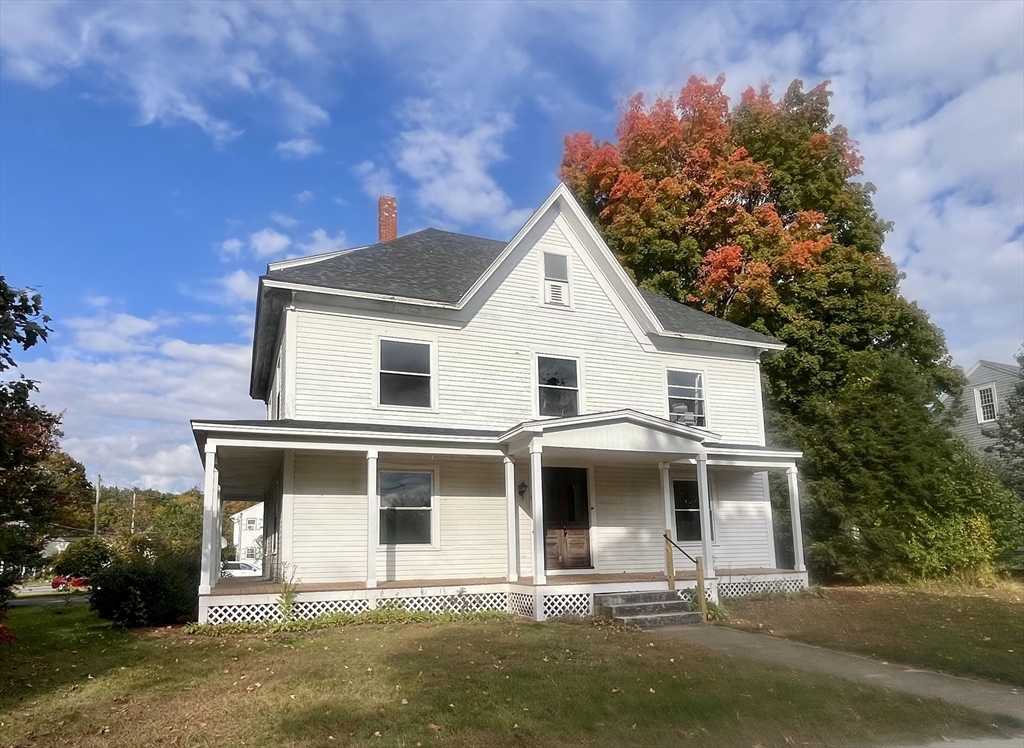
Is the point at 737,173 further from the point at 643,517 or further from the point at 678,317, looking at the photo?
the point at 643,517

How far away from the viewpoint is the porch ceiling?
49.0ft

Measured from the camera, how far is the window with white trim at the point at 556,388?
17.1m

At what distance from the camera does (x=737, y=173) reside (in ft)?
91.8

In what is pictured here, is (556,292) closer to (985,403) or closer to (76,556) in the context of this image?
(76,556)

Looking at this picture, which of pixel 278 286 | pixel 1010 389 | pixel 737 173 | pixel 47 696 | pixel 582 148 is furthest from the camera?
pixel 1010 389

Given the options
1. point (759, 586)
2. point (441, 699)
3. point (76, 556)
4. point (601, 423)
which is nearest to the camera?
point (441, 699)

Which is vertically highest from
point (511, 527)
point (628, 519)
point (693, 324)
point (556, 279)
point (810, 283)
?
point (810, 283)

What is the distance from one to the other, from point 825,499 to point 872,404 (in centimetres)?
288

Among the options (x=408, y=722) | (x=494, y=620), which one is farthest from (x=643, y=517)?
(x=408, y=722)

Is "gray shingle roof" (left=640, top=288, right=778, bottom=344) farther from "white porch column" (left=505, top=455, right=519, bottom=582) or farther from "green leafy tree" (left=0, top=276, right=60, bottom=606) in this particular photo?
"green leafy tree" (left=0, top=276, right=60, bottom=606)

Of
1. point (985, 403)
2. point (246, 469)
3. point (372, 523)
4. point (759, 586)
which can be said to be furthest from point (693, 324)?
point (985, 403)

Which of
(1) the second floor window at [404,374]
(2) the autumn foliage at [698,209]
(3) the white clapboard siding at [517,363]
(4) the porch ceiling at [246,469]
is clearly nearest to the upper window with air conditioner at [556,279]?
(3) the white clapboard siding at [517,363]

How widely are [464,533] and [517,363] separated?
12.5 ft

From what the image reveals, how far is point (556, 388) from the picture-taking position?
1717 centimetres
